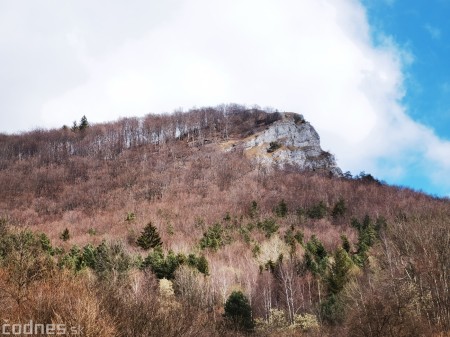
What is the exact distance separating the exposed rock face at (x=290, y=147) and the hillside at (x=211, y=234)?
18.1 inches

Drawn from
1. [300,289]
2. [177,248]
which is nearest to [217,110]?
[177,248]

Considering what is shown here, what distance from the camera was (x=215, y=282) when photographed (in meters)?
48.0

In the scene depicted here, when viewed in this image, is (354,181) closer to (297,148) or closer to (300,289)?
(297,148)

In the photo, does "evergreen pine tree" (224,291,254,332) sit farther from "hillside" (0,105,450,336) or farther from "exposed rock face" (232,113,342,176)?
"exposed rock face" (232,113,342,176)

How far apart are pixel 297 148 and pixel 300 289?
76905 millimetres

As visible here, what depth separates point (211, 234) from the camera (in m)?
62.5

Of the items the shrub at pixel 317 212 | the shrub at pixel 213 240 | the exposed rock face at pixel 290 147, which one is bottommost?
the shrub at pixel 213 240

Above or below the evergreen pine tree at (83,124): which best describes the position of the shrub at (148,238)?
below

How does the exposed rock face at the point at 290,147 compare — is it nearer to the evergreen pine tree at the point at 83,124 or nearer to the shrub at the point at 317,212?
the shrub at the point at 317,212

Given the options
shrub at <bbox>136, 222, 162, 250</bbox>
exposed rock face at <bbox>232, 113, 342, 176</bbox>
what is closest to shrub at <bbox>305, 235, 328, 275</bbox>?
shrub at <bbox>136, 222, 162, 250</bbox>

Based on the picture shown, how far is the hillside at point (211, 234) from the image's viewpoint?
23.4m

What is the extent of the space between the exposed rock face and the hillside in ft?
1.51

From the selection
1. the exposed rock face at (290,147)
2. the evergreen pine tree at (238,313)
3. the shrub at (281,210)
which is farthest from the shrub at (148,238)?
the exposed rock face at (290,147)

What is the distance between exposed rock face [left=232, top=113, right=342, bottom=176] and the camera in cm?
11612
